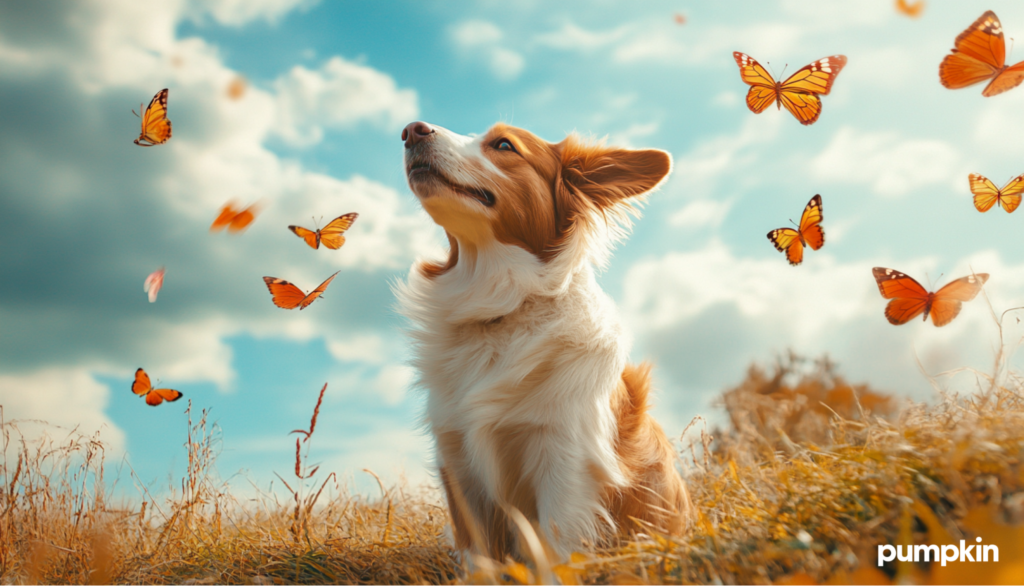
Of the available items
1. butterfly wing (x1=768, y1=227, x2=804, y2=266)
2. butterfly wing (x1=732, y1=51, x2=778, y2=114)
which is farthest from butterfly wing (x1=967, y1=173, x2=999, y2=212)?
butterfly wing (x1=732, y1=51, x2=778, y2=114)

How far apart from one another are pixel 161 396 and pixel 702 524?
4263 mm

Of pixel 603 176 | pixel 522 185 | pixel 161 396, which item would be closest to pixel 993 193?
pixel 603 176

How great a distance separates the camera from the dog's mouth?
3.44m

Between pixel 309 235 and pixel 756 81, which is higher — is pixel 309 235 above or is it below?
below

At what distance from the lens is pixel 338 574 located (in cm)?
350

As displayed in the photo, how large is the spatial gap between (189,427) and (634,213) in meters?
3.77

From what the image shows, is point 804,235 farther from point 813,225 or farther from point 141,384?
point 141,384

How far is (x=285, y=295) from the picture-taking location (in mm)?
4102

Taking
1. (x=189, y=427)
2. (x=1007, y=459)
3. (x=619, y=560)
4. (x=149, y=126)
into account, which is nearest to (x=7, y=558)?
(x=189, y=427)

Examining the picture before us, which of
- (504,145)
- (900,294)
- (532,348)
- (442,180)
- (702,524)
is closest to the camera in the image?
(702,524)

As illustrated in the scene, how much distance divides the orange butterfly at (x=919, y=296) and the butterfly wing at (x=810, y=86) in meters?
1.18

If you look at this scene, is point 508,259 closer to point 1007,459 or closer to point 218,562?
point 1007,459

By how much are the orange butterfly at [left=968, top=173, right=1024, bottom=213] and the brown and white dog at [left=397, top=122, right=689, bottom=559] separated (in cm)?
210

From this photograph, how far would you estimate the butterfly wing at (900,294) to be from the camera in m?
3.51
